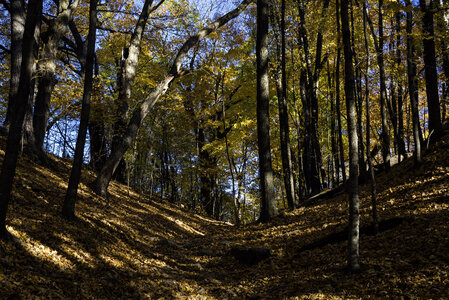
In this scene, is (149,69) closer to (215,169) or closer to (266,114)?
(215,169)

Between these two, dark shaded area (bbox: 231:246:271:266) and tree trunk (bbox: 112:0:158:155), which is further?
tree trunk (bbox: 112:0:158:155)

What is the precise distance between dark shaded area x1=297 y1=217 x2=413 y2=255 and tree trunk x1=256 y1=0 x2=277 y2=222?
3.59 meters

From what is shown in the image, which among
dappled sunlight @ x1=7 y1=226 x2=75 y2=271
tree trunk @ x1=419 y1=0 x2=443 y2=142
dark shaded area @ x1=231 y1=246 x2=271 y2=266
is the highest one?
tree trunk @ x1=419 y1=0 x2=443 y2=142

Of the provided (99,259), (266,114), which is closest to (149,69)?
(266,114)

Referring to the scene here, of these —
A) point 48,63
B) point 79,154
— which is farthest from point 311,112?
point 48,63

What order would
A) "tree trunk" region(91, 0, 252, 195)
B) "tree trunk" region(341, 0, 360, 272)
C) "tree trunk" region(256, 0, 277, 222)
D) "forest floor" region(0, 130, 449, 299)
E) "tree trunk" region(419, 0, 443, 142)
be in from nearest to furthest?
"forest floor" region(0, 130, 449, 299), "tree trunk" region(341, 0, 360, 272), "tree trunk" region(256, 0, 277, 222), "tree trunk" region(419, 0, 443, 142), "tree trunk" region(91, 0, 252, 195)

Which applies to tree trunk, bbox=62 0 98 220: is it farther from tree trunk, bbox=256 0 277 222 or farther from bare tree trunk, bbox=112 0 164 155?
tree trunk, bbox=256 0 277 222

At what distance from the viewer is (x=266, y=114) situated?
1170 centimetres

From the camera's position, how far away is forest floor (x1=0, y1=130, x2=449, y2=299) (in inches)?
191

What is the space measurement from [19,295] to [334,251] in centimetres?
592

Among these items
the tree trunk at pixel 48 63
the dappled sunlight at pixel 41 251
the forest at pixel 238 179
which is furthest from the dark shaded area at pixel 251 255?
the tree trunk at pixel 48 63

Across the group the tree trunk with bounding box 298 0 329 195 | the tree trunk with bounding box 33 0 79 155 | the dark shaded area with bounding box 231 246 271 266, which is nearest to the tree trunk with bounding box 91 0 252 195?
the tree trunk with bounding box 33 0 79 155

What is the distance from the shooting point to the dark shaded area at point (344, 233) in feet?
23.5

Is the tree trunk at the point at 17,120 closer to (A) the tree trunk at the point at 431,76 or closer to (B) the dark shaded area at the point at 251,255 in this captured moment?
(B) the dark shaded area at the point at 251,255
